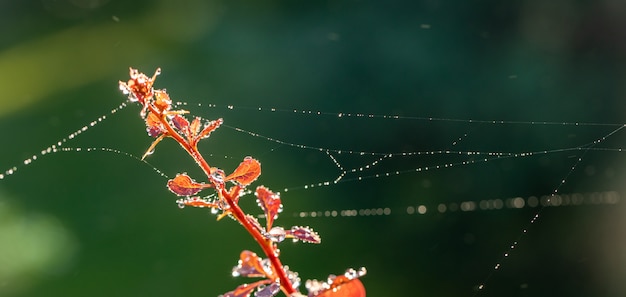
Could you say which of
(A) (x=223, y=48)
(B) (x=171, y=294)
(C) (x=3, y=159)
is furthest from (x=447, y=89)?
(C) (x=3, y=159)

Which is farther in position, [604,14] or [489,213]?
[604,14]

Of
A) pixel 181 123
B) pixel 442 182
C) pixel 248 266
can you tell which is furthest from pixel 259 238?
pixel 442 182

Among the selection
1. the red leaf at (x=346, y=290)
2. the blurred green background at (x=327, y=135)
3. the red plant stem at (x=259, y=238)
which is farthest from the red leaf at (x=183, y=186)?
the blurred green background at (x=327, y=135)

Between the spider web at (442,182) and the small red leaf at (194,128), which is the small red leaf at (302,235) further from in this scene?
the spider web at (442,182)

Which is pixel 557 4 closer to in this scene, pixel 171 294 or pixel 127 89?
pixel 171 294

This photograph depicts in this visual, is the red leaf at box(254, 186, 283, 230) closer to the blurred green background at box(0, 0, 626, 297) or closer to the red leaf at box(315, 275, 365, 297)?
the red leaf at box(315, 275, 365, 297)

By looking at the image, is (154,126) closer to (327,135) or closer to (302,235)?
(302,235)
